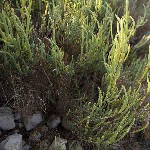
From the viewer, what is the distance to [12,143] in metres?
1.48

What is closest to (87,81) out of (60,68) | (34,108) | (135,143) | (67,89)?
(67,89)

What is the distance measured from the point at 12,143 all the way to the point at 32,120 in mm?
197

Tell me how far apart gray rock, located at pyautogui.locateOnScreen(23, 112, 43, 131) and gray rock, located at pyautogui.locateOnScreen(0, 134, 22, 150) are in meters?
0.10

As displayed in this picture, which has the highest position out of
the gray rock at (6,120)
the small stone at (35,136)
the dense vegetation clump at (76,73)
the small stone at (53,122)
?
the dense vegetation clump at (76,73)

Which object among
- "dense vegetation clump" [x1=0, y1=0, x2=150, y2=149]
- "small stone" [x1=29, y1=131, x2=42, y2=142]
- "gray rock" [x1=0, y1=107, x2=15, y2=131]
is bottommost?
"small stone" [x1=29, y1=131, x2=42, y2=142]

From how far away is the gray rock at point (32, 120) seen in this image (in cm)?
162

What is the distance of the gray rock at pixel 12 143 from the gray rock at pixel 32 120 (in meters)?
0.10

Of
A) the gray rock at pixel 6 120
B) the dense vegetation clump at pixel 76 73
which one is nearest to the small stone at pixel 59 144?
the dense vegetation clump at pixel 76 73

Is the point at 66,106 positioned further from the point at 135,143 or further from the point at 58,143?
the point at 135,143

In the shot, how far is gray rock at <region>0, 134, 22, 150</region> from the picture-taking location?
147cm

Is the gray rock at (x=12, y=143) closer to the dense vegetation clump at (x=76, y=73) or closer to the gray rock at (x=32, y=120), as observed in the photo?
the gray rock at (x=32, y=120)

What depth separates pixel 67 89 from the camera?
160cm

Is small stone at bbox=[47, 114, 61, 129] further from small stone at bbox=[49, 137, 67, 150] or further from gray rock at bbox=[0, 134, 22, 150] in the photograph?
gray rock at bbox=[0, 134, 22, 150]

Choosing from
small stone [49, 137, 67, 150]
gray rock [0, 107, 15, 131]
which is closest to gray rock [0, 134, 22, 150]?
gray rock [0, 107, 15, 131]
